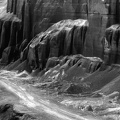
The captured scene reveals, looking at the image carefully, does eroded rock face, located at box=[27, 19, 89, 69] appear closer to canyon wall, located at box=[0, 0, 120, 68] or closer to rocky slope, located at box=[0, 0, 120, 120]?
rocky slope, located at box=[0, 0, 120, 120]

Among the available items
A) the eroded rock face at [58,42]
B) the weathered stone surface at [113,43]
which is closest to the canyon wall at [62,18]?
the weathered stone surface at [113,43]

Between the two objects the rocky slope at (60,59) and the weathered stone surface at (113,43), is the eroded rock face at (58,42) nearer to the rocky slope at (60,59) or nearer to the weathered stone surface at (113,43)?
the rocky slope at (60,59)

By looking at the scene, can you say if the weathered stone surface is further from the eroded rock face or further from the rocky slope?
the eroded rock face

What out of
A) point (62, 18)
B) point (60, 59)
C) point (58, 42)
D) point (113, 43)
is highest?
point (62, 18)

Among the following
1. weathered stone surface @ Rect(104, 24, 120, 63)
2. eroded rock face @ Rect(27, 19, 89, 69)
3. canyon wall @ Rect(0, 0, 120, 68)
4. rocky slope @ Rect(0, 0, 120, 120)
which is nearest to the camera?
rocky slope @ Rect(0, 0, 120, 120)

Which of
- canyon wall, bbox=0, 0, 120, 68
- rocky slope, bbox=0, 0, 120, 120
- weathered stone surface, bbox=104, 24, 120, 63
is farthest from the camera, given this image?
canyon wall, bbox=0, 0, 120, 68

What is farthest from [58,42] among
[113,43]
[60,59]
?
A: [113,43]

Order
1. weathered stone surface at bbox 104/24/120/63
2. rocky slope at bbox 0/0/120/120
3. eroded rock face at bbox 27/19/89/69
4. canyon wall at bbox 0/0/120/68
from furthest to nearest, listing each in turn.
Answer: eroded rock face at bbox 27/19/89/69 < canyon wall at bbox 0/0/120/68 < weathered stone surface at bbox 104/24/120/63 < rocky slope at bbox 0/0/120/120

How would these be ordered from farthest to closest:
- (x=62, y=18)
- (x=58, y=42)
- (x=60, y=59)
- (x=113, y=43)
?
(x=62, y=18) → (x=58, y=42) → (x=60, y=59) → (x=113, y=43)

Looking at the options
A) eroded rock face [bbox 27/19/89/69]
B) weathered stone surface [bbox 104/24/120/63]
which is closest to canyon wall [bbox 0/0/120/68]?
weathered stone surface [bbox 104/24/120/63]

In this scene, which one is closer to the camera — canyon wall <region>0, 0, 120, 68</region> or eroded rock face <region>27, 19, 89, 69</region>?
canyon wall <region>0, 0, 120, 68</region>

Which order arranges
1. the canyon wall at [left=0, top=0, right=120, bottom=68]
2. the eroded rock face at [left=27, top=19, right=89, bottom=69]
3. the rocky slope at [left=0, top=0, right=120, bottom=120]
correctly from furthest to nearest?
the eroded rock face at [left=27, top=19, right=89, bottom=69] < the canyon wall at [left=0, top=0, right=120, bottom=68] < the rocky slope at [left=0, top=0, right=120, bottom=120]

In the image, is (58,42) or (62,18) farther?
(62,18)

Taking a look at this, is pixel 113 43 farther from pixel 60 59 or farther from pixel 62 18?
pixel 62 18
